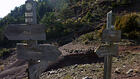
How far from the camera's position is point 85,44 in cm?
1489

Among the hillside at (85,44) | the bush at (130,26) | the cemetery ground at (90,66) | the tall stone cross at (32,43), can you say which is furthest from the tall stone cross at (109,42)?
the bush at (130,26)

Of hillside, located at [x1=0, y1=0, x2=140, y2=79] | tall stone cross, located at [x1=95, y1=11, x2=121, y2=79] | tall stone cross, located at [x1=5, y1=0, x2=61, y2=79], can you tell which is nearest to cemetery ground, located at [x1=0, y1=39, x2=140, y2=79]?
hillside, located at [x1=0, y1=0, x2=140, y2=79]

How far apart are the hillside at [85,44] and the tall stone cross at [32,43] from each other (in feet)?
2.66

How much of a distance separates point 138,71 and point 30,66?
14.9 ft

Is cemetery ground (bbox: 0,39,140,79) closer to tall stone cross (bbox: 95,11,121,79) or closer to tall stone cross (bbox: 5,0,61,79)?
tall stone cross (bbox: 95,11,121,79)

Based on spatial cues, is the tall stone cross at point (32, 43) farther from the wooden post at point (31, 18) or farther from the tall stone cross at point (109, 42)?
the tall stone cross at point (109, 42)

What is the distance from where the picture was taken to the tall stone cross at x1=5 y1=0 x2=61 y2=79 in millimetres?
2477

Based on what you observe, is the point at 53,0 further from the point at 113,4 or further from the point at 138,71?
the point at 138,71

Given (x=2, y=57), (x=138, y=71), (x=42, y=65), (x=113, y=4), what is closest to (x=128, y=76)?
(x=138, y=71)

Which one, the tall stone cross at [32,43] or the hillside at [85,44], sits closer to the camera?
the tall stone cross at [32,43]

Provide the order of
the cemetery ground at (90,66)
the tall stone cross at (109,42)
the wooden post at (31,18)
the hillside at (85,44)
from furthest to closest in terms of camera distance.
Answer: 1. the hillside at (85,44)
2. the cemetery ground at (90,66)
3. the tall stone cross at (109,42)
4. the wooden post at (31,18)

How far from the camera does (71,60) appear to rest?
407 inches

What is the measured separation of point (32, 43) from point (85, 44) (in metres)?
12.6

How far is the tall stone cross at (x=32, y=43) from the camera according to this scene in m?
2.48
